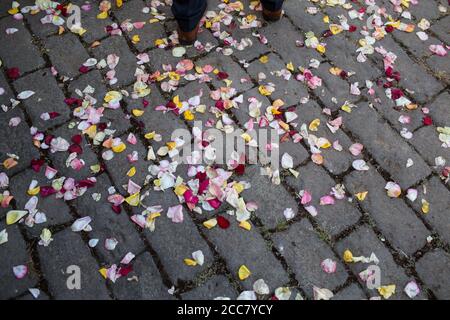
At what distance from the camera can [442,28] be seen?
3.75m

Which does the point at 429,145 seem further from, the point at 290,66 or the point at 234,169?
the point at 234,169

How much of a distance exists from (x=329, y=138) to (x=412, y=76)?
3.53 ft

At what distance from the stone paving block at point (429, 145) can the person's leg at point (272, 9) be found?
158cm

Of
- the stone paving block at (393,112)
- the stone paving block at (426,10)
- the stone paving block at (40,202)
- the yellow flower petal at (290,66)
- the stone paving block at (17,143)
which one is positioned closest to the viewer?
the stone paving block at (40,202)

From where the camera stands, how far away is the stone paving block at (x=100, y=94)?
9.66ft

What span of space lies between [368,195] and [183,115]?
4.90ft

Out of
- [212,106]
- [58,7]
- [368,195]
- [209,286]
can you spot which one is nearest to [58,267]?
[209,286]

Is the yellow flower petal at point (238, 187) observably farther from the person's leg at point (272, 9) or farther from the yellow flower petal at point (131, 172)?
the person's leg at point (272, 9)

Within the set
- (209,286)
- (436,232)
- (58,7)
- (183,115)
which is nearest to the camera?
(209,286)

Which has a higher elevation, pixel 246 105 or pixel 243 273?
pixel 246 105

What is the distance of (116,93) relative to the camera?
10.1 feet

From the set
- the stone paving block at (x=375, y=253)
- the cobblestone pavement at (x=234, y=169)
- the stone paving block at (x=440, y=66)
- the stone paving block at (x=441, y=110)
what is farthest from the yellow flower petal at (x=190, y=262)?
the stone paving block at (x=440, y=66)

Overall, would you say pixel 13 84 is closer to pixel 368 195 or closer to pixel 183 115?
pixel 183 115

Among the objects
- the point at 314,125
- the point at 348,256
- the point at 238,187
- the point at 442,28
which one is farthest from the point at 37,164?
the point at 442,28
